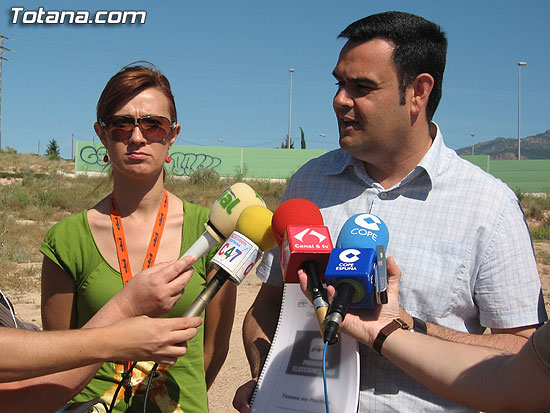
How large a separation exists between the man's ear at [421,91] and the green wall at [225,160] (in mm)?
30385

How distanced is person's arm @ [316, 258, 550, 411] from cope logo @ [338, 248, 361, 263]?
11 centimetres

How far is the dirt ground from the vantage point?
563 centimetres

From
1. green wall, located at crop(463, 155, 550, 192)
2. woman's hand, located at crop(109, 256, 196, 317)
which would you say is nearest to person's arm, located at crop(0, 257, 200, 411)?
woman's hand, located at crop(109, 256, 196, 317)

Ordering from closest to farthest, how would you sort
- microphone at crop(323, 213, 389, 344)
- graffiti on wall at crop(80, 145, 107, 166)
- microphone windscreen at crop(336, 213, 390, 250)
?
microphone at crop(323, 213, 389, 344), microphone windscreen at crop(336, 213, 390, 250), graffiti on wall at crop(80, 145, 107, 166)

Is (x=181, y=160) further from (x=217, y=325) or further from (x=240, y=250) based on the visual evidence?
(x=240, y=250)

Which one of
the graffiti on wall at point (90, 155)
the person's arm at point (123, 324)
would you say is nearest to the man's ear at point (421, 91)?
the person's arm at point (123, 324)

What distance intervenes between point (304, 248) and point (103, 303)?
1.28m

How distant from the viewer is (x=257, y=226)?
2.18 m

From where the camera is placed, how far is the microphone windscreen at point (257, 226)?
2180mm

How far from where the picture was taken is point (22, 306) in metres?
8.27

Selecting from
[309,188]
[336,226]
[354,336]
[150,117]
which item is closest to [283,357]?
[354,336]

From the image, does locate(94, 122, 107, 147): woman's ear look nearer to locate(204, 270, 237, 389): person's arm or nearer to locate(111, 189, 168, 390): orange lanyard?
locate(111, 189, 168, 390): orange lanyard

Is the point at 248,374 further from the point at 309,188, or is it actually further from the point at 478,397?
the point at 478,397

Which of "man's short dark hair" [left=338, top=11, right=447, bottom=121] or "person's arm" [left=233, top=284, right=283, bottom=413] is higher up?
"man's short dark hair" [left=338, top=11, right=447, bottom=121]
